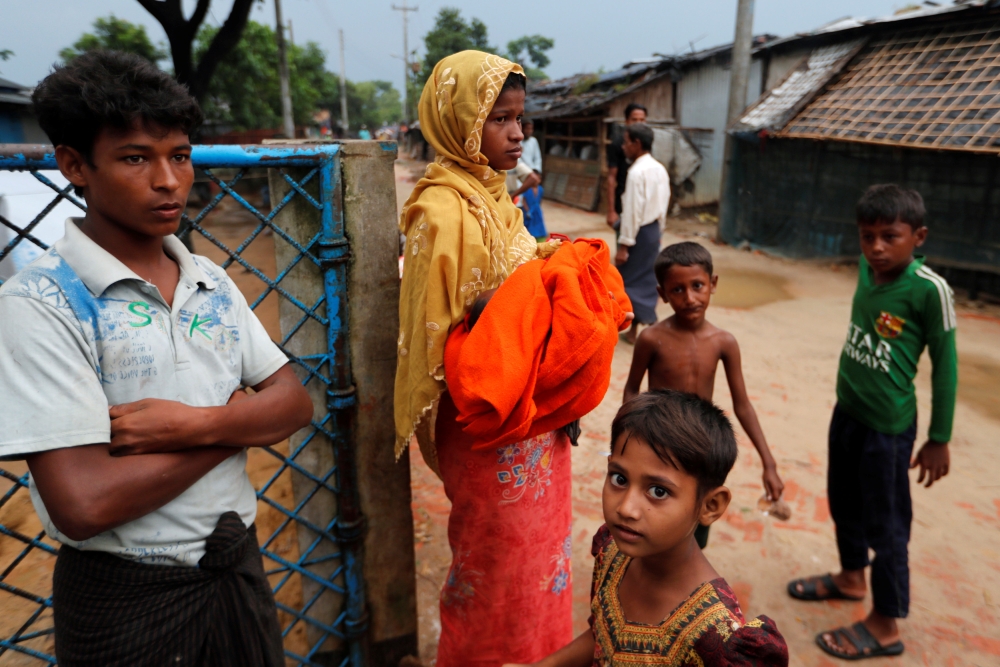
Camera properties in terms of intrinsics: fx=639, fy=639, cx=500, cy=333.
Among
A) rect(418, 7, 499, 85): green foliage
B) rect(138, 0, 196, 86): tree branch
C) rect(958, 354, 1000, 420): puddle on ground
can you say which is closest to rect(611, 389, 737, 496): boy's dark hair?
rect(958, 354, 1000, 420): puddle on ground

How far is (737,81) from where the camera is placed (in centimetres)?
1106

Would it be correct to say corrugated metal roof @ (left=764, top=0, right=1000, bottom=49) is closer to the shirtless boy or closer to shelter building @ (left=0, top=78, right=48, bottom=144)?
the shirtless boy

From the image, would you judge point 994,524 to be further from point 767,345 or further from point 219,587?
point 219,587

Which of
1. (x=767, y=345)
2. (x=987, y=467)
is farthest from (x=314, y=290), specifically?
(x=767, y=345)

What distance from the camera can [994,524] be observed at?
11.2 feet

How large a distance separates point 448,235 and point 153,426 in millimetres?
790

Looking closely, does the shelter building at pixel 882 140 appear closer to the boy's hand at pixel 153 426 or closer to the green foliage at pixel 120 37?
the boy's hand at pixel 153 426

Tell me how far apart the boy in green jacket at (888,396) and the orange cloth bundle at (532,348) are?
1.33 metres

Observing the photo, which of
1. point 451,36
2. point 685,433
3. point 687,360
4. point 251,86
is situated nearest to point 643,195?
point 687,360

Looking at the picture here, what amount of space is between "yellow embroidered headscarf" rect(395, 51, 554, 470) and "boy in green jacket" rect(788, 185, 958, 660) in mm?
1415

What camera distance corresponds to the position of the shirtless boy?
232 cm

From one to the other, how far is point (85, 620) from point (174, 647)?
0.18 metres

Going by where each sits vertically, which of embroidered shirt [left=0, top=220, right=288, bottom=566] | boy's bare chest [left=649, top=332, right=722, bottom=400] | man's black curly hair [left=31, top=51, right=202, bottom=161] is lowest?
boy's bare chest [left=649, top=332, right=722, bottom=400]

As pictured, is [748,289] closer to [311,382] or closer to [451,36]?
[311,382]
